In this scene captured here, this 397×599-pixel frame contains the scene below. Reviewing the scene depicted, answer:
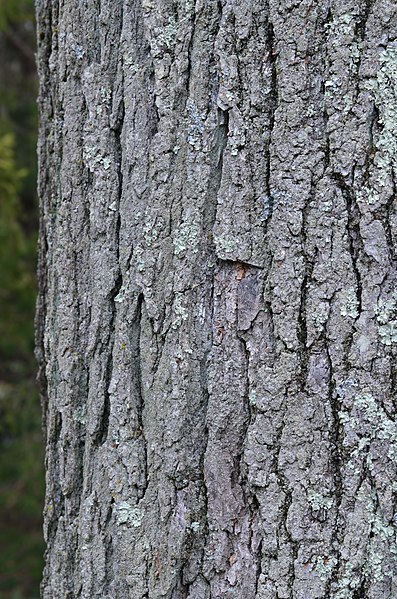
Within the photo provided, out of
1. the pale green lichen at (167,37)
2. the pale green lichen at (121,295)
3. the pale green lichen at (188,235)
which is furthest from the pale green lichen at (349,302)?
the pale green lichen at (167,37)

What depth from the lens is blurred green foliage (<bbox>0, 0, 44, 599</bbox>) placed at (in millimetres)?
4742

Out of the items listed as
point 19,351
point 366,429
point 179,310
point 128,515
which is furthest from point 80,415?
point 19,351

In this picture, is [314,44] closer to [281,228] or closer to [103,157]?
[281,228]

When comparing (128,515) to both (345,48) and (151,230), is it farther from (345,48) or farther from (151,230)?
(345,48)

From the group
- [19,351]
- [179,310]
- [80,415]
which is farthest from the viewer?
[19,351]

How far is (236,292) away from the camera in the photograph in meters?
1.16

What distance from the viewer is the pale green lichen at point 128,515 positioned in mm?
1231

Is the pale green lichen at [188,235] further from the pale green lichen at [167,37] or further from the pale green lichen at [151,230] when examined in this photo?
the pale green lichen at [167,37]

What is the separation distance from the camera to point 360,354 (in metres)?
1.11

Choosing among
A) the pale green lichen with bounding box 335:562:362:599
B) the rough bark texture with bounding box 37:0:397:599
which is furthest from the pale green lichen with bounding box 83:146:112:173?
the pale green lichen with bounding box 335:562:362:599

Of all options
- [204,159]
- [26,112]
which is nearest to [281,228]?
[204,159]

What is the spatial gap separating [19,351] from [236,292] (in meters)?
4.87

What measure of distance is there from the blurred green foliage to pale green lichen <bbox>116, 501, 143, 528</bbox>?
3162mm

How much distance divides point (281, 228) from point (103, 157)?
36 centimetres
